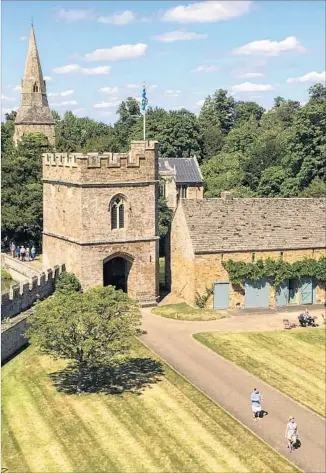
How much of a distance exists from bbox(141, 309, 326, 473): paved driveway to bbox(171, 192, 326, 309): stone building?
6.81ft

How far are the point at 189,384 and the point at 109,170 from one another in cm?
1477

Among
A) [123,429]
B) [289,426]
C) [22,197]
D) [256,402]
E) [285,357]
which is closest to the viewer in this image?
[289,426]

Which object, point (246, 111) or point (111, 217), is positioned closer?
point (111, 217)

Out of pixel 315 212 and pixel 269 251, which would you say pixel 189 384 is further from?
pixel 315 212

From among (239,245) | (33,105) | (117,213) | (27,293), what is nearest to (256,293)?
(239,245)

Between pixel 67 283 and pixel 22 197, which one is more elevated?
pixel 22 197

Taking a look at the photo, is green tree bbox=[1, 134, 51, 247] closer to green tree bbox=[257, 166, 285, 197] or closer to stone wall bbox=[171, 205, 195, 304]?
stone wall bbox=[171, 205, 195, 304]

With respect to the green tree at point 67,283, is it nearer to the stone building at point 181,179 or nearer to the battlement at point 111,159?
the battlement at point 111,159

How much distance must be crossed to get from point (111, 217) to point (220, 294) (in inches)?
312

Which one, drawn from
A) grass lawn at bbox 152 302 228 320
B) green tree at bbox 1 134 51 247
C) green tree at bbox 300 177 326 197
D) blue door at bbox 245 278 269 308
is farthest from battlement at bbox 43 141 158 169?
green tree at bbox 300 177 326 197

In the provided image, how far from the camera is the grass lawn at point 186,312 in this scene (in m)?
35.2

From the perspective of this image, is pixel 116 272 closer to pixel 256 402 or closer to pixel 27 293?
pixel 27 293

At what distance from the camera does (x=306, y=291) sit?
38.6 metres

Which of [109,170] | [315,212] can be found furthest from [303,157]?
[109,170]
